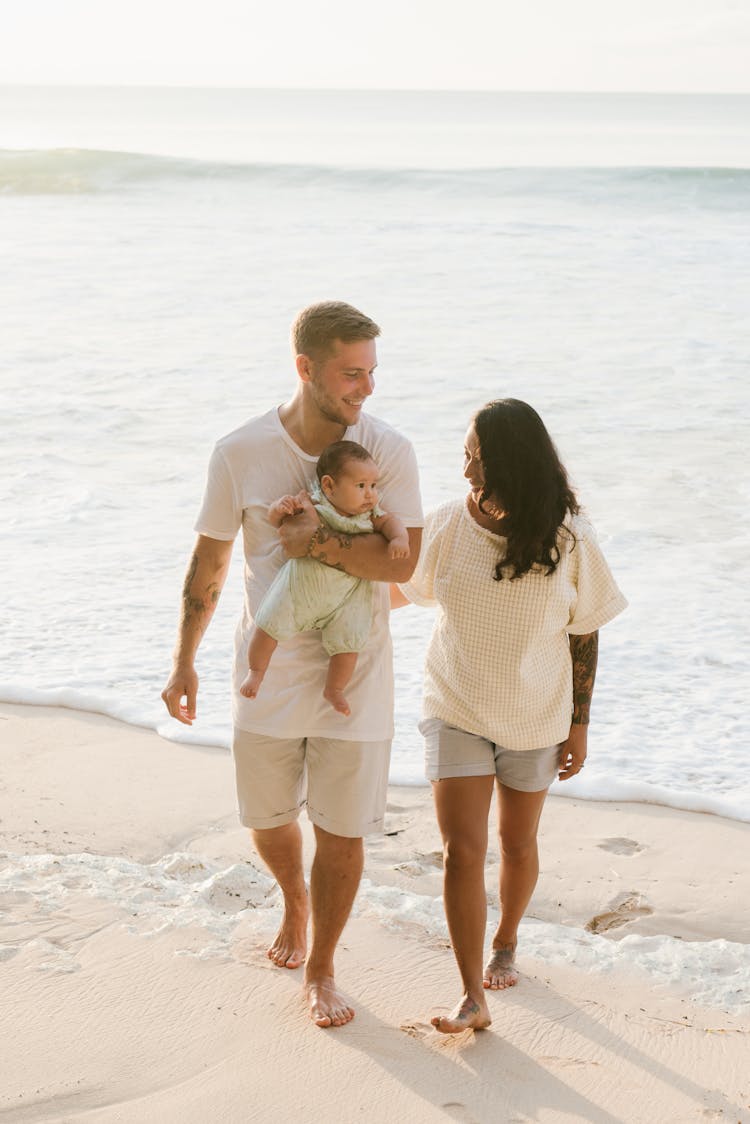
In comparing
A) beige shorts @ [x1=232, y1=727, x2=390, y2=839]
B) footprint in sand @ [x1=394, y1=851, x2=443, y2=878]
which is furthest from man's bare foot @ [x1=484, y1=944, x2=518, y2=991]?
footprint in sand @ [x1=394, y1=851, x2=443, y2=878]

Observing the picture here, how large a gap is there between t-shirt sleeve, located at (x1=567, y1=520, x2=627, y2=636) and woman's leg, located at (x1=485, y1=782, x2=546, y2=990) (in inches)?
17.8

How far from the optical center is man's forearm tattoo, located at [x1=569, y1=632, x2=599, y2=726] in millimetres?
3133

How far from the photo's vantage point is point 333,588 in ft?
9.55

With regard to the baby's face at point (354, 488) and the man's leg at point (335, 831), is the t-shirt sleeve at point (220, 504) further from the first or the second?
the man's leg at point (335, 831)

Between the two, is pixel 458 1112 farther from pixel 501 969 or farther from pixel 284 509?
pixel 284 509

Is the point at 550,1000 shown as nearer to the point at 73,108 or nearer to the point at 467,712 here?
the point at 467,712

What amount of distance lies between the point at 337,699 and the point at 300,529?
0.40 m

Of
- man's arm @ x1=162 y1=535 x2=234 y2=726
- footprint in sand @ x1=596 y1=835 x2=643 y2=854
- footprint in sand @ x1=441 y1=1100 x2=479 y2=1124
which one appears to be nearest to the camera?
footprint in sand @ x1=441 y1=1100 x2=479 y2=1124

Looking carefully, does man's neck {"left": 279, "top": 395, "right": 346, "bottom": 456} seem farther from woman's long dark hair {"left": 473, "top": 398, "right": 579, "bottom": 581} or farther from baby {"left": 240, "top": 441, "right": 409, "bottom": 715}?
woman's long dark hair {"left": 473, "top": 398, "right": 579, "bottom": 581}

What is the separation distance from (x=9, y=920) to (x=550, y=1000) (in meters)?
1.45

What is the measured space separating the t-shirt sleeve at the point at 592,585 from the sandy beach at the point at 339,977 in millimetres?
982

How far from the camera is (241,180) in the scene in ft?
106

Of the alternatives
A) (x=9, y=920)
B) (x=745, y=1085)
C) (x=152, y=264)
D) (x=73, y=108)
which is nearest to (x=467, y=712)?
(x=745, y=1085)

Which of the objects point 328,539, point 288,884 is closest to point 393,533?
point 328,539
